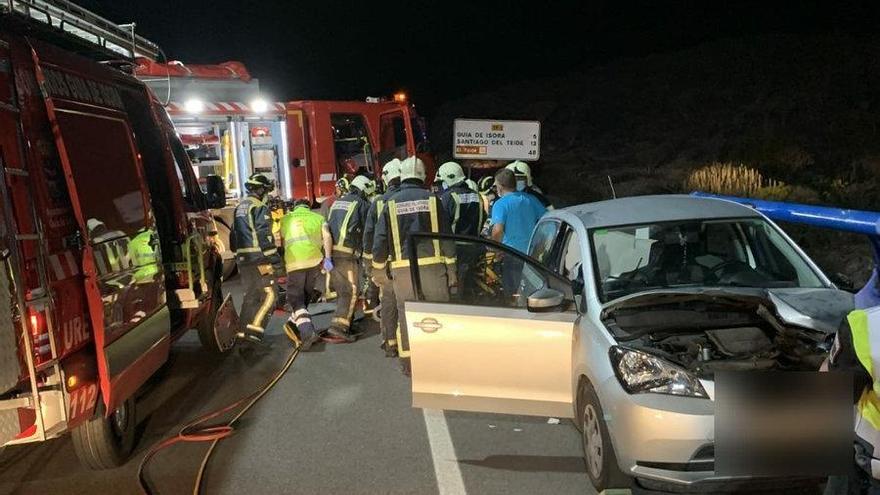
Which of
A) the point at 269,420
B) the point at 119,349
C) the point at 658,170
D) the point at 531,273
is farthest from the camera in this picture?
the point at 658,170

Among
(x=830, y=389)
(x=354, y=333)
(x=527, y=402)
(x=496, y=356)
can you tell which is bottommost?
(x=354, y=333)

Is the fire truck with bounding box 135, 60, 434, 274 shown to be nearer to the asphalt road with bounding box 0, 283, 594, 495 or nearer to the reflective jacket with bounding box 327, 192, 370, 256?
the reflective jacket with bounding box 327, 192, 370, 256

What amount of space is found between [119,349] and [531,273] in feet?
8.19

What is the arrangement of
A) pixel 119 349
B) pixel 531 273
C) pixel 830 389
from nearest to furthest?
pixel 830 389, pixel 119 349, pixel 531 273

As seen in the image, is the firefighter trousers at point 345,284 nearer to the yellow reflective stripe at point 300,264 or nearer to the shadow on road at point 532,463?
the yellow reflective stripe at point 300,264

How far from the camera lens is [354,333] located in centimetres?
744

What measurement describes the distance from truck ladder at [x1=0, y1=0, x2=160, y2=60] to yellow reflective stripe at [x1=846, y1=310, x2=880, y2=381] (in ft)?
12.4

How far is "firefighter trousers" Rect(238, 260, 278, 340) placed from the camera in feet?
23.3

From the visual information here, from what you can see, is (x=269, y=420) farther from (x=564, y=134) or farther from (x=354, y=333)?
(x=564, y=134)

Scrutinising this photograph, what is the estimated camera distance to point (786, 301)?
396 centimetres

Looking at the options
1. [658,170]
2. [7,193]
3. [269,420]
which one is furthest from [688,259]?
[658,170]

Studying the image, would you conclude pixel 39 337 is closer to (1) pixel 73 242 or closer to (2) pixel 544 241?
(1) pixel 73 242

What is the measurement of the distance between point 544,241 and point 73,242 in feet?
10.4

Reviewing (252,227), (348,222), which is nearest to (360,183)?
(348,222)
